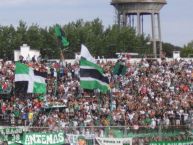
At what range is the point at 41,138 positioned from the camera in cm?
3425

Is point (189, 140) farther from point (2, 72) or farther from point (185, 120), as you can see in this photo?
point (2, 72)

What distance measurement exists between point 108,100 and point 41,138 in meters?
10.3

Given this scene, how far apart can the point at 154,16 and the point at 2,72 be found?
178 ft

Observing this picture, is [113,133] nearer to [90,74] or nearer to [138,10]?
[90,74]

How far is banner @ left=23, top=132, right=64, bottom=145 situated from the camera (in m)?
34.2

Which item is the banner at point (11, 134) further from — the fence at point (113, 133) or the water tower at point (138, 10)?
the water tower at point (138, 10)

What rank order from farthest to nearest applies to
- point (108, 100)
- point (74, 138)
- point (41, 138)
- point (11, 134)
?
point (108, 100) < point (74, 138) < point (11, 134) < point (41, 138)

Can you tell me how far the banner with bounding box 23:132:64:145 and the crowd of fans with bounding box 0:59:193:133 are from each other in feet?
8.25

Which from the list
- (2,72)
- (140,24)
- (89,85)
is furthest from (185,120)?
(140,24)

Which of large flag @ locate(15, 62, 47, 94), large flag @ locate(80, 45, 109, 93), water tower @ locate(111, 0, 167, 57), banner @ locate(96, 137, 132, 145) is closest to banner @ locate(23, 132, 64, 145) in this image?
banner @ locate(96, 137, 132, 145)

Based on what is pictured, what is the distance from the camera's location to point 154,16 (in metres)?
98.8

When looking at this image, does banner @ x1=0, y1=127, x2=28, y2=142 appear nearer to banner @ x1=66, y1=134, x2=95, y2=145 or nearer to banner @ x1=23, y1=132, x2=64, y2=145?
banner @ x1=23, y1=132, x2=64, y2=145

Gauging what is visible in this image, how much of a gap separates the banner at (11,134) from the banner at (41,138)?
1.17 ft

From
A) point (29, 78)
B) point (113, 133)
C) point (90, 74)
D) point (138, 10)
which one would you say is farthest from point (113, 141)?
point (138, 10)
